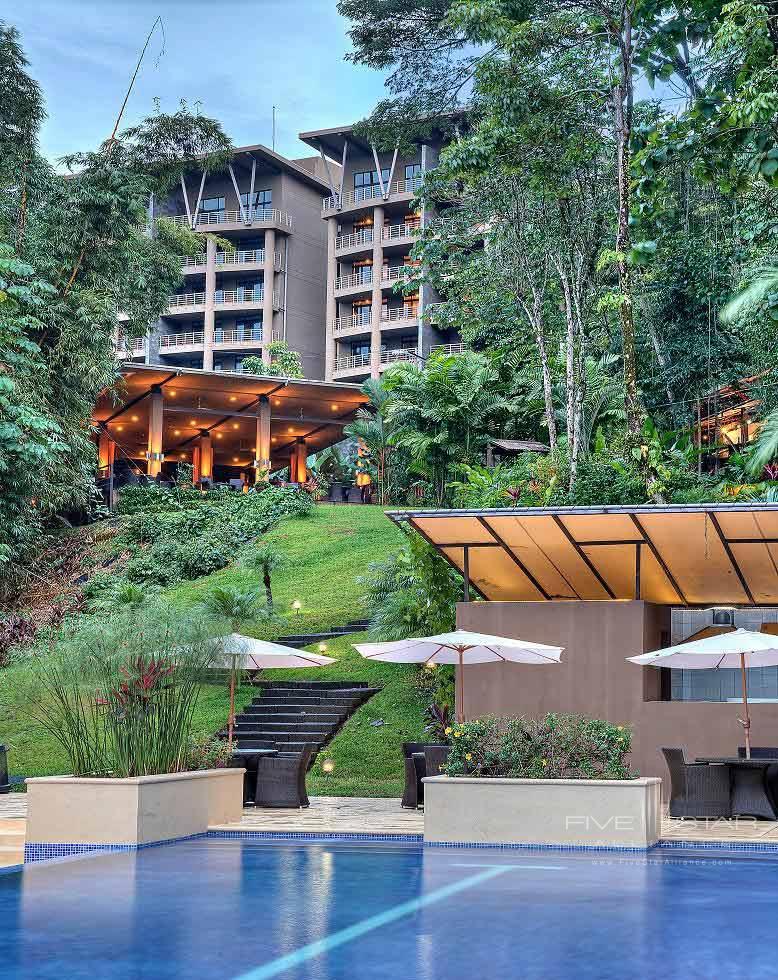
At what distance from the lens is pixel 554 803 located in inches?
392

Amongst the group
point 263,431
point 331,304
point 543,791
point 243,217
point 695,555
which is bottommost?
point 543,791

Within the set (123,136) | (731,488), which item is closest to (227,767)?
(731,488)

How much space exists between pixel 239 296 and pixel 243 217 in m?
3.83

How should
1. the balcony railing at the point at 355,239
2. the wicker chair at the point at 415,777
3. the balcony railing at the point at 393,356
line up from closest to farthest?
the wicker chair at the point at 415,777 < the balcony railing at the point at 393,356 < the balcony railing at the point at 355,239

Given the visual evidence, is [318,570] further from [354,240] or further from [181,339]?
[181,339]

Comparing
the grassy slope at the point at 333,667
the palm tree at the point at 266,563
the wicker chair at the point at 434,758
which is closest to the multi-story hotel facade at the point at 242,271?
the grassy slope at the point at 333,667

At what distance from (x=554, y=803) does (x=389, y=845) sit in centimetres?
151

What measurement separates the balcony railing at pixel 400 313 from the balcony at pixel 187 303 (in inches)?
379

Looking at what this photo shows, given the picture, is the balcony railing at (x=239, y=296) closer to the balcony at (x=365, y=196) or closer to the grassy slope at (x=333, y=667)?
the balcony at (x=365, y=196)

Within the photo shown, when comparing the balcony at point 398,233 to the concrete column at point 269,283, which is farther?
the concrete column at point 269,283

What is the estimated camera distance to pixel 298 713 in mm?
18234

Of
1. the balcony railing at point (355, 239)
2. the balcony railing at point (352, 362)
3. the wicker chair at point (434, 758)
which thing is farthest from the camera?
the balcony railing at point (355, 239)

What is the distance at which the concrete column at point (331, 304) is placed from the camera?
181ft

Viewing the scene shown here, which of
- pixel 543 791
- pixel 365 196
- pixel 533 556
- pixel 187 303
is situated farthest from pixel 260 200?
pixel 543 791
